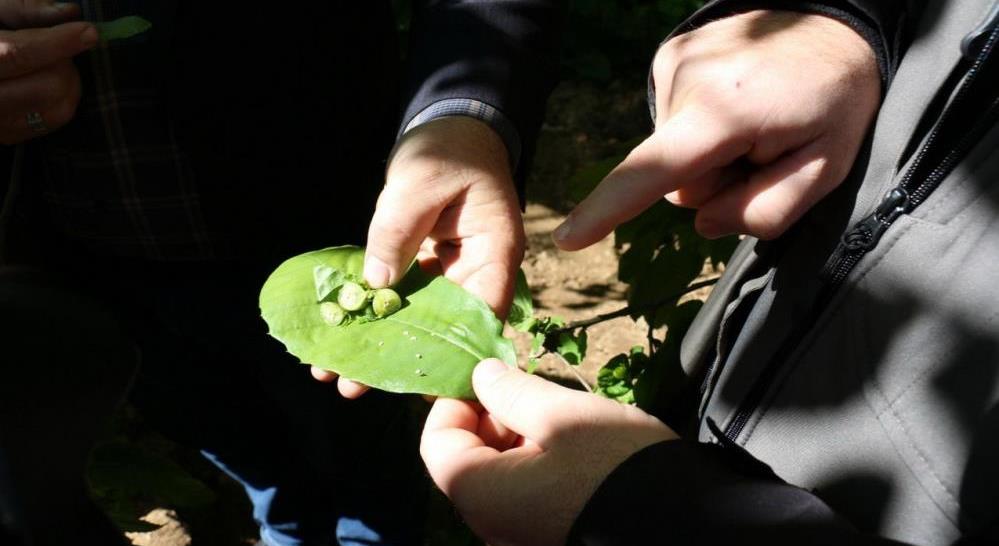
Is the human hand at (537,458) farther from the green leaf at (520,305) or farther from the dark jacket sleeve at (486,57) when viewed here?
the dark jacket sleeve at (486,57)

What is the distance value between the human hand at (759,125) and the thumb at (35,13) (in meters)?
0.92

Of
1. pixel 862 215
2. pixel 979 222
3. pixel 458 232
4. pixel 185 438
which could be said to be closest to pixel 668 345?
pixel 458 232

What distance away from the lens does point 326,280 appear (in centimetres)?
125

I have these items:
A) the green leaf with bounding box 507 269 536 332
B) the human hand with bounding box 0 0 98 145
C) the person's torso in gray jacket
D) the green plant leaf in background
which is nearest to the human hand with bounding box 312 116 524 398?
the green leaf with bounding box 507 269 536 332

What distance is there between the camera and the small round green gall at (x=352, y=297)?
48.1 inches

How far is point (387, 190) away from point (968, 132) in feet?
2.49

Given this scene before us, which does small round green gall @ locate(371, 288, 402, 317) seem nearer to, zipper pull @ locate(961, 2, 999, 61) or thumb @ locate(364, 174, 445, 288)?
thumb @ locate(364, 174, 445, 288)

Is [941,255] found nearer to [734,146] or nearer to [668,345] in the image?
[734,146]

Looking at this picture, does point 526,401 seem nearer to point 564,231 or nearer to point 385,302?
point 564,231

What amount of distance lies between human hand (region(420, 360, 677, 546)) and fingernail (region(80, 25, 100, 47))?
0.87 metres

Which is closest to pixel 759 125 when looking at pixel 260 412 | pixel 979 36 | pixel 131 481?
pixel 979 36

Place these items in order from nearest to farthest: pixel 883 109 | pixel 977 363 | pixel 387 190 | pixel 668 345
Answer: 1. pixel 977 363
2. pixel 883 109
3. pixel 387 190
4. pixel 668 345

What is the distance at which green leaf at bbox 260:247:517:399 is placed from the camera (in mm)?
1101

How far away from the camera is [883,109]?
0.94m
